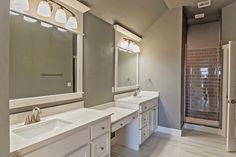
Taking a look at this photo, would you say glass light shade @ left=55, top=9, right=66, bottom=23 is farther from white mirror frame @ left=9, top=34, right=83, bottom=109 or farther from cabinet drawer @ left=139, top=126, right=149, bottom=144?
cabinet drawer @ left=139, top=126, right=149, bottom=144

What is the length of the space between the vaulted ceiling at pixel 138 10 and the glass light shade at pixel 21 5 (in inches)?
31.2

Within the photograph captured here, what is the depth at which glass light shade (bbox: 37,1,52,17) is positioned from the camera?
5.55 ft

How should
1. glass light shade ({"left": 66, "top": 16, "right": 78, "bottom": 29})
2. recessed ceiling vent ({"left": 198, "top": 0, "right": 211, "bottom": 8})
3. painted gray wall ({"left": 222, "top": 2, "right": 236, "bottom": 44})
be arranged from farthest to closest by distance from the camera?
1. painted gray wall ({"left": 222, "top": 2, "right": 236, "bottom": 44})
2. recessed ceiling vent ({"left": 198, "top": 0, "right": 211, "bottom": 8})
3. glass light shade ({"left": 66, "top": 16, "right": 78, "bottom": 29})

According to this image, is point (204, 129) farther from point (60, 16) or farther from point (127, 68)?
point (60, 16)

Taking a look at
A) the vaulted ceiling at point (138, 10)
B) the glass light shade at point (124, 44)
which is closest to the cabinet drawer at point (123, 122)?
the glass light shade at point (124, 44)

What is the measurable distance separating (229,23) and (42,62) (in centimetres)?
392

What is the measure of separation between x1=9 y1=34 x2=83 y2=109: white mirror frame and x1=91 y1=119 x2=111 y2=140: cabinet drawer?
23.2 inches

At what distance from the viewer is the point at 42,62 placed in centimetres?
181

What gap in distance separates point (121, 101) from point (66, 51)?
55.8 inches

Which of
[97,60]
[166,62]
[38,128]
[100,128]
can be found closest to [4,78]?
[38,128]

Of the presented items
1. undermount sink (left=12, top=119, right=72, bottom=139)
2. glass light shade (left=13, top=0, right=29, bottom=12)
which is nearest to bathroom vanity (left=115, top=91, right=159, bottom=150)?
undermount sink (left=12, top=119, right=72, bottom=139)

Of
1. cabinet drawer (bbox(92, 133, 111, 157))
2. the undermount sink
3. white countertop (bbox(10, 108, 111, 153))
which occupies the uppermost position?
white countertop (bbox(10, 108, 111, 153))

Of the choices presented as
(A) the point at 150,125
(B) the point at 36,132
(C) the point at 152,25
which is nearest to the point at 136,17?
(C) the point at 152,25

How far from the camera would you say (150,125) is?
131 inches
